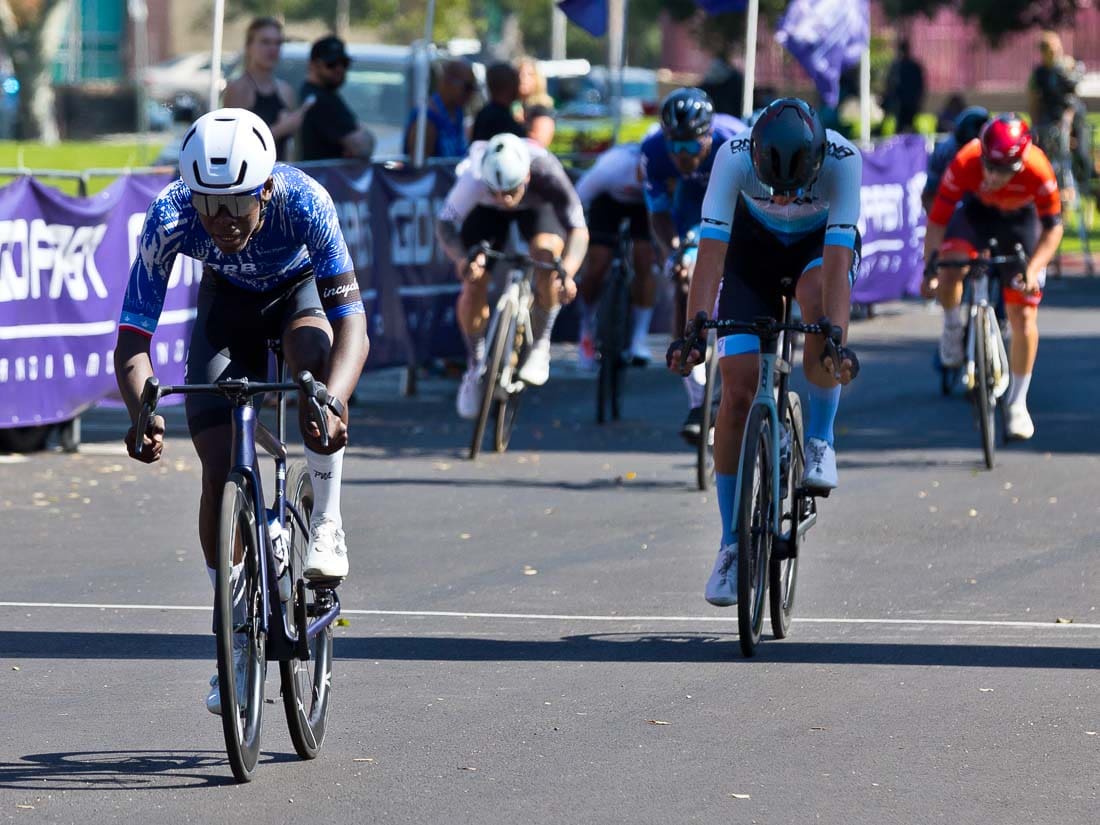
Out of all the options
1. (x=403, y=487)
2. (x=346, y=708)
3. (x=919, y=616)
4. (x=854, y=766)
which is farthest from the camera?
(x=403, y=487)

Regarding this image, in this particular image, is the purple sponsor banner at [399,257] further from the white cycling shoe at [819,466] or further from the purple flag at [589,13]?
the white cycling shoe at [819,466]

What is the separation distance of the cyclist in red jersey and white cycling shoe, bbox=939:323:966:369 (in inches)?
19.6

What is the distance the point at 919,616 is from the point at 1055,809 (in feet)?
8.73

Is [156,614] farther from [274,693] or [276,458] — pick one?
[276,458]

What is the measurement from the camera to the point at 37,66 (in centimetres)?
6034

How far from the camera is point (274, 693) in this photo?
23.3 ft

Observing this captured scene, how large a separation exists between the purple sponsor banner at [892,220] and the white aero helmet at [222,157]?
14324 mm

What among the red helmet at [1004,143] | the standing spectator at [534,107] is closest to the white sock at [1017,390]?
the red helmet at [1004,143]

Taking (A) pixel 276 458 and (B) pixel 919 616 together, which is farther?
(B) pixel 919 616

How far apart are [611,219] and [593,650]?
290 inches

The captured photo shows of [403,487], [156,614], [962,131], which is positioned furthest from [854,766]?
[962,131]

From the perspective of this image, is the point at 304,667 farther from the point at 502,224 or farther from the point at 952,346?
the point at 952,346

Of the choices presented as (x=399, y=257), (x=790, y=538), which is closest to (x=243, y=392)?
(x=790, y=538)

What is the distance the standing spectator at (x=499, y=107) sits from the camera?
16031 millimetres
